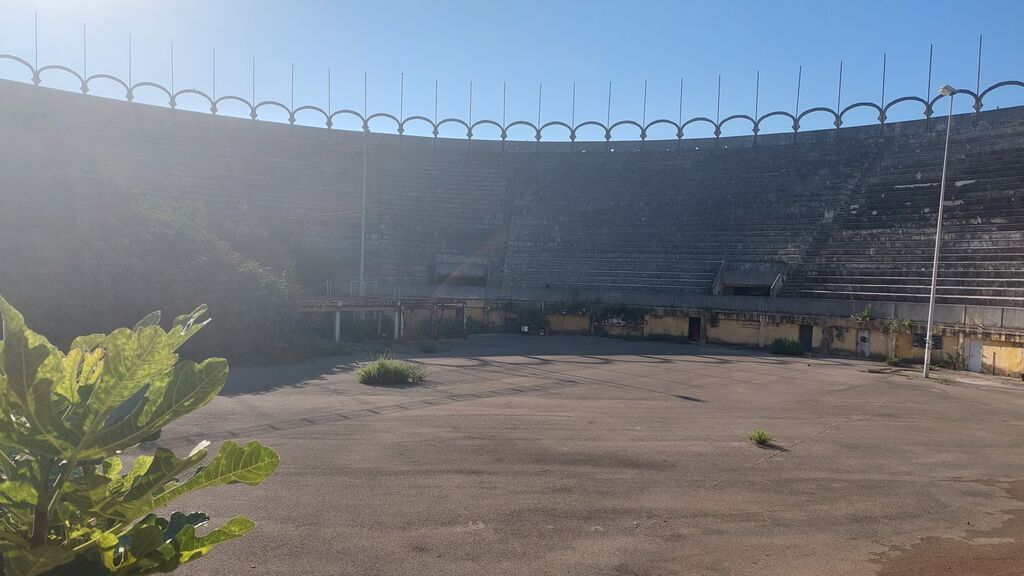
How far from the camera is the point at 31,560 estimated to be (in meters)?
1.32

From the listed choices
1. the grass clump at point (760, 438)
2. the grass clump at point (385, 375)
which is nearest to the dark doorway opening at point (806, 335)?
the grass clump at point (760, 438)

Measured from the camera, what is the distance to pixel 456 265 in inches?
1496

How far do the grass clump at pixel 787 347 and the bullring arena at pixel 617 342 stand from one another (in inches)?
42.6

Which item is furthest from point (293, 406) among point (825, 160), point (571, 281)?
point (825, 160)

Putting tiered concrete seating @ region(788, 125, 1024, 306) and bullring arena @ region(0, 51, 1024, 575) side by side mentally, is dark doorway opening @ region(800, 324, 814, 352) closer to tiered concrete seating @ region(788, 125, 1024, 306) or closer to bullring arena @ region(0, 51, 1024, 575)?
bullring arena @ region(0, 51, 1024, 575)

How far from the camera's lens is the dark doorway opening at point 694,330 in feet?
100

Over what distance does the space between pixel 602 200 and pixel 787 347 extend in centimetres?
1813

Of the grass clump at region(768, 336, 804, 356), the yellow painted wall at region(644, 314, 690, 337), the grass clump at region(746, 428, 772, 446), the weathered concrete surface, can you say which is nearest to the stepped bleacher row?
the yellow painted wall at region(644, 314, 690, 337)

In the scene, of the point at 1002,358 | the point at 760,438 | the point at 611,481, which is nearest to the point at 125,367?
the point at 611,481

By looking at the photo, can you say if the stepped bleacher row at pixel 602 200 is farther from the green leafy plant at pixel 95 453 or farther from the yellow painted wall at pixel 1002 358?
the green leafy plant at pixel 95 453

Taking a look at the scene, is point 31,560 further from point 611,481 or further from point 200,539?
point 611,481

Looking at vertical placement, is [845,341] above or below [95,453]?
below

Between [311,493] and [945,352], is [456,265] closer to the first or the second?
[945,352]

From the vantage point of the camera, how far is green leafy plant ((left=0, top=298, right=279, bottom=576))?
4.17 feet
